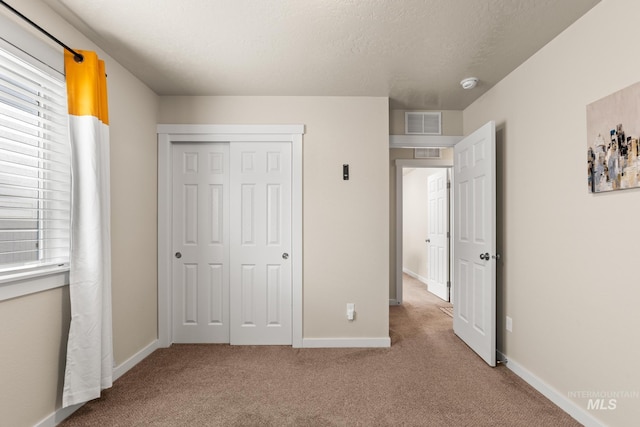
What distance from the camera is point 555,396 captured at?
204 cm

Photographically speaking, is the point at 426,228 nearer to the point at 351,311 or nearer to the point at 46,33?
the point at 351,311

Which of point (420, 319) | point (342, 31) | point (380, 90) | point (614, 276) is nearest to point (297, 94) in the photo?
point (380, 90)

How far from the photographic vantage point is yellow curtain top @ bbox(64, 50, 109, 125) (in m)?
1.86

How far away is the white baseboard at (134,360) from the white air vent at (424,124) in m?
3.45

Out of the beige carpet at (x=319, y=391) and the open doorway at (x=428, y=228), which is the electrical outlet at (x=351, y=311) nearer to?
the beige carpet at (x=319, y=391)

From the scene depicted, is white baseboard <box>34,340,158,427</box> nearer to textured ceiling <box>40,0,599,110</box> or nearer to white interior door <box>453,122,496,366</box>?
textured ceiling <box>40,0,599,110</box>

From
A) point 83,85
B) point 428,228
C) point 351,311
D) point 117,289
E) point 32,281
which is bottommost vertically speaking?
point 351,311

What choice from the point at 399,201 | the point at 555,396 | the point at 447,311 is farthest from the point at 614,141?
the point at 447,311

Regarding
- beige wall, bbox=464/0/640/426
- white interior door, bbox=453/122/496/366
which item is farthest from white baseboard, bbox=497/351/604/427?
white interior door, bbox=453/122/496/366

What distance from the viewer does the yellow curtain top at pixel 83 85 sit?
1.86 meters

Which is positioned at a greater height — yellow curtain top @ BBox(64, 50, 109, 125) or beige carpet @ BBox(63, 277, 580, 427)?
yellow curtain top @ BBox(64, 50, 109, 125)

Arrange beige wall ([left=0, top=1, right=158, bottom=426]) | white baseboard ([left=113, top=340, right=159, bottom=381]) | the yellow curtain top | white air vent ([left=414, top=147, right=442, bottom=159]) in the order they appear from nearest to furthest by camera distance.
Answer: beige wall ([left=0, top=1, right=158, bottom=426]) → the yellow curtain top → white baseboard ([left=113, top=340, right=159, bottom=381]) → white air vent ([left=414, top=147, right=442, bottom=159])

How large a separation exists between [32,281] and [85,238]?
0.34m

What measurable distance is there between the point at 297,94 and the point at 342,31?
42.8 inches
